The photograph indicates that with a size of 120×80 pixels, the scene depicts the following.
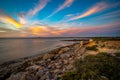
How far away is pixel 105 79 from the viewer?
5094 millimetres

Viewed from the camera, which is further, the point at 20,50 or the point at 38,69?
Answer: the point at 20,50

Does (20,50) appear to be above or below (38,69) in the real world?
below

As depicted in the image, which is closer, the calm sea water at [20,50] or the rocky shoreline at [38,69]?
the rocky shoreline at [38,69]

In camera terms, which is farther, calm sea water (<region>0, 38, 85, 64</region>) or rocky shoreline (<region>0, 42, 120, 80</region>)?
calm sea water (<region>0, 38, 85, 64</region>)

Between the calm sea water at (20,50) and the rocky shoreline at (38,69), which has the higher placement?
the rocky shoreline at (38,69)

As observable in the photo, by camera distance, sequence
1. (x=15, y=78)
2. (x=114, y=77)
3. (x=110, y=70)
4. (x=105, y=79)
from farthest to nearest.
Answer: (x=15, y=78) → (x=110, y=70) → (x=114, y=77) → (x=105, y=79)

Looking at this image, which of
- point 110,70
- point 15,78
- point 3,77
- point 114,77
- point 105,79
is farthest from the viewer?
point 3,77

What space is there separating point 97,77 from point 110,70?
1551 millimetres

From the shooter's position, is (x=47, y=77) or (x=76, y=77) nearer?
(x=76, y=77)

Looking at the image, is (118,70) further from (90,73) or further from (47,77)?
(47,77)

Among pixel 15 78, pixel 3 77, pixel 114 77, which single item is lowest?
pixel 3 77

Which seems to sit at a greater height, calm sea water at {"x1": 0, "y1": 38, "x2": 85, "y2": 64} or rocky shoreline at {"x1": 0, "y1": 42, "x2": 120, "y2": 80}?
rocky shoreline at {"x1": 0, "y1": 42, "x2": 120, "y2": 80}

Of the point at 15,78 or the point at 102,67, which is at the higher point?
the point at 102,67

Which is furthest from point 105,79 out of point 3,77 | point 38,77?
point 3,77
